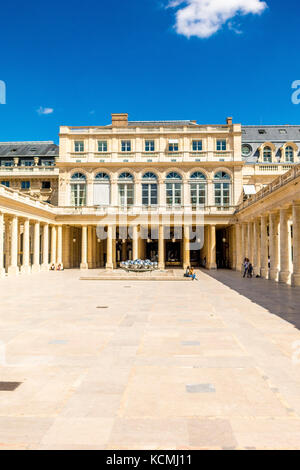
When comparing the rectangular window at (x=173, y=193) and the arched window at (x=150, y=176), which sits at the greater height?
the arched window at (x=150, y=176)

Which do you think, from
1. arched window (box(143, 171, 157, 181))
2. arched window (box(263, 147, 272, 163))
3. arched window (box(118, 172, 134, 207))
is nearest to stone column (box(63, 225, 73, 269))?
arched window (box(118, 172, 134, 207))

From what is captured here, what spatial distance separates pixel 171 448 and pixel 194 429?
2.16ft

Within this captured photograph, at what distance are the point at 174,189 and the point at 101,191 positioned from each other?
10014 millimetres

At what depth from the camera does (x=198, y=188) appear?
51.6 m

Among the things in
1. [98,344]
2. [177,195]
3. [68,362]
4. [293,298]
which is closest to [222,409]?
[68,362]

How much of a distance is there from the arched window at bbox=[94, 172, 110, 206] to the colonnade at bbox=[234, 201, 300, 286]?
18.2 metres

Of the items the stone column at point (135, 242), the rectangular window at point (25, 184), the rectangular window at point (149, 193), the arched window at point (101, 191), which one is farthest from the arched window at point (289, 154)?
the rectangular window at point (25, 184)

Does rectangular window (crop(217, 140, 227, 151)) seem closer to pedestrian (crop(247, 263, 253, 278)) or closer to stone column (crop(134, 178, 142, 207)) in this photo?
stone column (crop(134, 178, 142, 207))

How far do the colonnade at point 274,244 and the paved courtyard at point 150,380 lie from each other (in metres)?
14.1

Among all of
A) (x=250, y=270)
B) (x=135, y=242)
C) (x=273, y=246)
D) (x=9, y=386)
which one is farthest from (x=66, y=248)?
(x=9, y=386)

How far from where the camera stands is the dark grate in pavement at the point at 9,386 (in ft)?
22.7

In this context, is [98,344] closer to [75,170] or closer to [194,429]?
[194,429]

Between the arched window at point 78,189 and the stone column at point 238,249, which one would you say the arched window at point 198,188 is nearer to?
the stone column at point 238,249

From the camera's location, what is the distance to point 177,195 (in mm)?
51719
